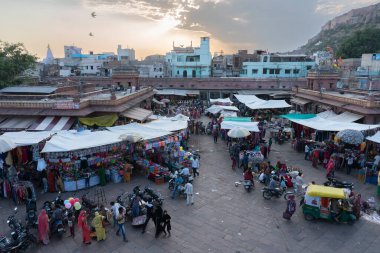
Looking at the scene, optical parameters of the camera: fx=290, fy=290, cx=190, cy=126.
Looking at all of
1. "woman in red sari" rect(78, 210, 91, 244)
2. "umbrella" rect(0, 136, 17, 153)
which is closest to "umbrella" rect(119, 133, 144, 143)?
"umbrella" rect(0, 136, 17, 153)

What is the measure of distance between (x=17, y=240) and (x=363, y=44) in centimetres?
6774

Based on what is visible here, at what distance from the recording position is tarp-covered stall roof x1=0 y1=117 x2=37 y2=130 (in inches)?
595

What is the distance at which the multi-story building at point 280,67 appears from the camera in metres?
47.3

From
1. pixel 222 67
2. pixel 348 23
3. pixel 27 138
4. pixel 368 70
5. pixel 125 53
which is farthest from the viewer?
pixel 348 23

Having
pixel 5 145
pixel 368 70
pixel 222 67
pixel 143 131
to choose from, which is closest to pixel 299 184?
pixel 143 131

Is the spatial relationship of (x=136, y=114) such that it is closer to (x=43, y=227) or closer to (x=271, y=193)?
(x=271, y=193)

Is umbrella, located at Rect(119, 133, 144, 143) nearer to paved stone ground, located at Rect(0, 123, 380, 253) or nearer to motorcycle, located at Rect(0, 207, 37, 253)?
paved stone ground, located at Rect(0, 123, 380, 253)

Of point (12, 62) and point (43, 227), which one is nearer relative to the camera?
point (43, 227)

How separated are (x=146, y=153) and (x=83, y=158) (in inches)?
140

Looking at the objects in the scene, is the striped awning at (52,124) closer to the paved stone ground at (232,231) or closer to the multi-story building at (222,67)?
the paved stone ground at (232,231)

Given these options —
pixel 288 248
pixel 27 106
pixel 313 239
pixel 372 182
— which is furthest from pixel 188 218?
pixel 27 106

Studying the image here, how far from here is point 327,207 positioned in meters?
9.61

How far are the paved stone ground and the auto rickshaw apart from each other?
256mm

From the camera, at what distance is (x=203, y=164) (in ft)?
50.5
